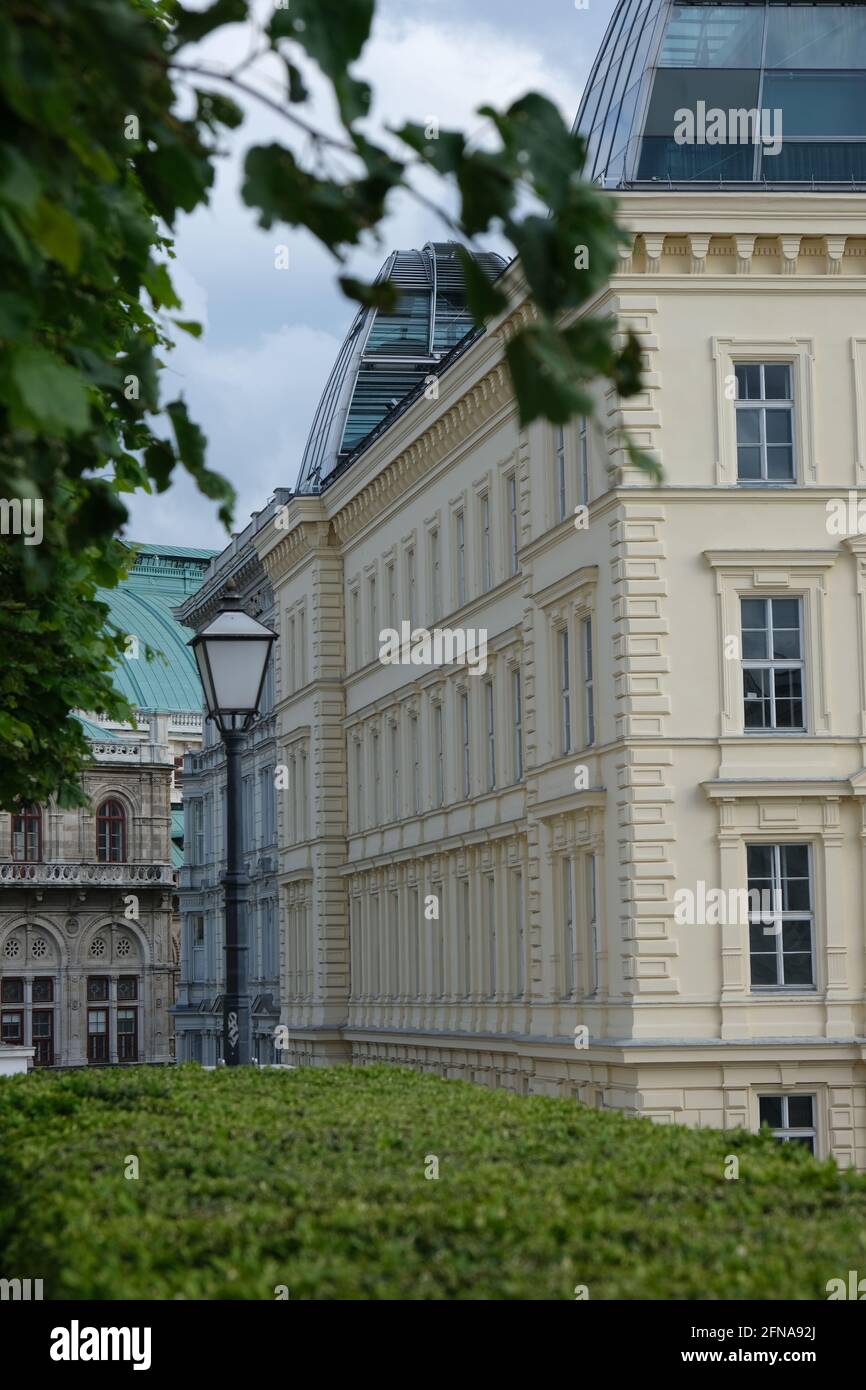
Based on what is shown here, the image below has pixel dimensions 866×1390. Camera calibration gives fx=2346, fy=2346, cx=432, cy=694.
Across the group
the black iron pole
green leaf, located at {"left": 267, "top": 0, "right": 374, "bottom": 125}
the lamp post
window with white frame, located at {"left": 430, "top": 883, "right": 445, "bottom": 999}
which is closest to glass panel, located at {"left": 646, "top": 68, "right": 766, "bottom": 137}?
window with white frame, located at {"left": 430, "top": 883, "right": 445, "bottom": 999}

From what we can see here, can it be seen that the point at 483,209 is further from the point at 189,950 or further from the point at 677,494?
the point at 189,950

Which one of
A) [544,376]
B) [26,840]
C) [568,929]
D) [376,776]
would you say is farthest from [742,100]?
[26,840]

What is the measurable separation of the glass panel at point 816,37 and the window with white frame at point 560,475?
744cm

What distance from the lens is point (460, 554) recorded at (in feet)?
163

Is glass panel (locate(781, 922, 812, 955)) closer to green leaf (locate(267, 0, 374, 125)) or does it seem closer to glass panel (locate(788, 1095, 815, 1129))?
glass panel (locate(788, 1095, 815, 1129))

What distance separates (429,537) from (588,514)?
13.5m

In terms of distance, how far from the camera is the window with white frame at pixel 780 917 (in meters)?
36.9

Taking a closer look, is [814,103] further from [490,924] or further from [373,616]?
[373,616]

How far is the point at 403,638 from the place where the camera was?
54.7 metres

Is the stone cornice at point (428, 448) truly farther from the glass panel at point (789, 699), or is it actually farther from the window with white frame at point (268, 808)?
the window with white frame at point (268, 808)

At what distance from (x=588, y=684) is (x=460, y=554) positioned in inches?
405

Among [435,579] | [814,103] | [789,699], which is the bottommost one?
[789,699]

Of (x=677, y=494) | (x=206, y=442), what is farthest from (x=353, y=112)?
(x=677, y=494)

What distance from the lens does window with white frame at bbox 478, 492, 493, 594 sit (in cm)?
4706
